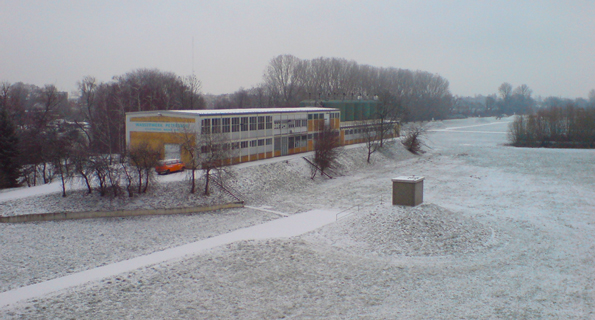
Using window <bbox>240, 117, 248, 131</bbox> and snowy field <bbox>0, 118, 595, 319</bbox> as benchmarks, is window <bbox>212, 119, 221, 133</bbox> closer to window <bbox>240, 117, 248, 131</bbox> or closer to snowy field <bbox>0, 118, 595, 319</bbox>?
window <bbox>240, 117, 248, 131</bbox>

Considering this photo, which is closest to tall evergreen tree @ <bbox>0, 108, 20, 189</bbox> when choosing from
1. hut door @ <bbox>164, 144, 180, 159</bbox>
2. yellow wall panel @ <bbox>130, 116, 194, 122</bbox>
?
yellow wall panel @ <bbox>130, 116, 194, 122</bbox>

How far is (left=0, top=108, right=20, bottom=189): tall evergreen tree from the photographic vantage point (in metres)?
37.7

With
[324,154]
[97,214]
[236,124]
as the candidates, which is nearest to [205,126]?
[236,124]

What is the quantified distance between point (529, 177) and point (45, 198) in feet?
140

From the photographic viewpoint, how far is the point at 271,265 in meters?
19.0

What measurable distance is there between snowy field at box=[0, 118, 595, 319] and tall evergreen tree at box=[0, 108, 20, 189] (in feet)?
22.1

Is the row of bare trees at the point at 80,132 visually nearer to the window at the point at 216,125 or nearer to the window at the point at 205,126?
the window at the point at 205,126

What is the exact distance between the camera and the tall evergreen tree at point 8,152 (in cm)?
3772

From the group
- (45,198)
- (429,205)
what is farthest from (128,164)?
(429,205)

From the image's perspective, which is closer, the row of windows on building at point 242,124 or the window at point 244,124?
the row of windows on building at point 242,124

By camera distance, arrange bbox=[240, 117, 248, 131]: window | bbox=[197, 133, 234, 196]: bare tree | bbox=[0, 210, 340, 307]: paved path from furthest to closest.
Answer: bbox=[240, 117, 248, 131]: window → bbox=[197, 133, 234, 196]: bare tree → bbox=[0, 210, 340, 307]: paved path

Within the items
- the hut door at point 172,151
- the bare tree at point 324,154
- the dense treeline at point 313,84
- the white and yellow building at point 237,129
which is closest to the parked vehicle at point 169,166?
the white and yellow building at point 237,129

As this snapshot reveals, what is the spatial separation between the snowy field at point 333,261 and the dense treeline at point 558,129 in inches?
1839

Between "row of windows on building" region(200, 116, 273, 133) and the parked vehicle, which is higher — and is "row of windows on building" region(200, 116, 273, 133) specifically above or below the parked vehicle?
above
